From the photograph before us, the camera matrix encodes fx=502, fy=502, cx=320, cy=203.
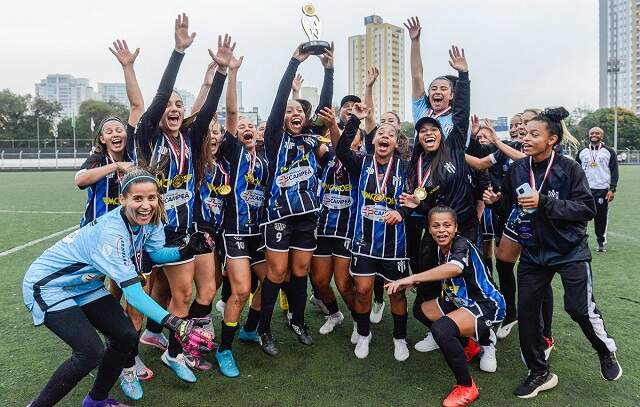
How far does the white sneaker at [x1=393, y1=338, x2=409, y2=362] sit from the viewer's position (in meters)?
4.15

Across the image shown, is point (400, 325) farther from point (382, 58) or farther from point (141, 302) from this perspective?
point (382, 58)

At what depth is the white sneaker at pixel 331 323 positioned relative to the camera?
4.79 metres

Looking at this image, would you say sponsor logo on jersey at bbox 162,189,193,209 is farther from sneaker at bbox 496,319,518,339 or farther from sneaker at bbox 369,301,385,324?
Result: sneaker at bbox 496,319,518,339

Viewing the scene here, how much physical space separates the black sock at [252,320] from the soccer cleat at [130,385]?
120 centimetres

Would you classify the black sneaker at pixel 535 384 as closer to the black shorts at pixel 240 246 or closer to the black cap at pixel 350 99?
the black shorts at pixel 240 246

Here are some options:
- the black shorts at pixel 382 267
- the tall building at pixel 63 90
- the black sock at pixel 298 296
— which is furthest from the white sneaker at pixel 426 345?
the tall building at pixel 63 90

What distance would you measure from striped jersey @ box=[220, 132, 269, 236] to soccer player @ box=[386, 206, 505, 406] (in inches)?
53.6

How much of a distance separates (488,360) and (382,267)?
3.58 ft

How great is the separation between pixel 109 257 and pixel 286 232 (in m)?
1.61

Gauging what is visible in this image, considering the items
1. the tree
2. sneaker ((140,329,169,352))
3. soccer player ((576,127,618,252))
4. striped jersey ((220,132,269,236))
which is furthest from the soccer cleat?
the tree

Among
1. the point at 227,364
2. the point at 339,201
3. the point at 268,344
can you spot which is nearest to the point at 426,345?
the point at 268,344

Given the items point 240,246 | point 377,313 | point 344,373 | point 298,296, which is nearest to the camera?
point 344,373

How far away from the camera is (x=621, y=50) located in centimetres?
10088

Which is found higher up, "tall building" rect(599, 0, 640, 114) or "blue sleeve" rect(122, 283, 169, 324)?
"tall building" rect(599, 0, 640, 114)
